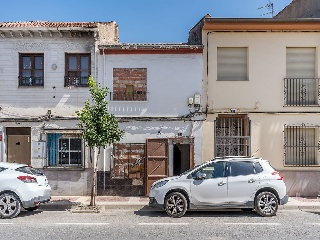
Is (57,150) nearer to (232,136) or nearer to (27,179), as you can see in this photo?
(27,179)

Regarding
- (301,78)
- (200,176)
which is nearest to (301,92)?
(301,78)

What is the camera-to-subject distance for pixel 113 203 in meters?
12.0

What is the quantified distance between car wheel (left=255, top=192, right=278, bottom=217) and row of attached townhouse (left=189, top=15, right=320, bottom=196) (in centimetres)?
374

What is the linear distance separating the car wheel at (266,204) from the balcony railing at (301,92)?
498 centimetres

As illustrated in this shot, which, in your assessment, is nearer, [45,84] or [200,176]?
[200,176]

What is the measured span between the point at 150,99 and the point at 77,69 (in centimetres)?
319

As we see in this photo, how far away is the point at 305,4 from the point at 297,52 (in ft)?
15.6

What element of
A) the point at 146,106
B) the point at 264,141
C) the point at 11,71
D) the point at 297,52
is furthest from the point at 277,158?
the point at 11,71

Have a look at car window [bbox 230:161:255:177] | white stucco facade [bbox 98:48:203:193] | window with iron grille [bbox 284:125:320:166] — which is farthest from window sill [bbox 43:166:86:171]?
window with iron grille [bbox 284:125:320:166]

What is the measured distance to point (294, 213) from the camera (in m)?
Result: 10.9

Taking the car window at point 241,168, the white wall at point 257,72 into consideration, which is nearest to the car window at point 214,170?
the car window at point 241,168

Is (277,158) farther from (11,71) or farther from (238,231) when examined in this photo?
(11,71)

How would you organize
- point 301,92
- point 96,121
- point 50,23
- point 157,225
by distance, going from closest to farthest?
1. point 157,225
2. point 96,121
3. point 301,92
4. point 50,23

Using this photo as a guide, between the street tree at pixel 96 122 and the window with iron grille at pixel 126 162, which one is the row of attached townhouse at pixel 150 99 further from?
the street tree at pixel 96 122
